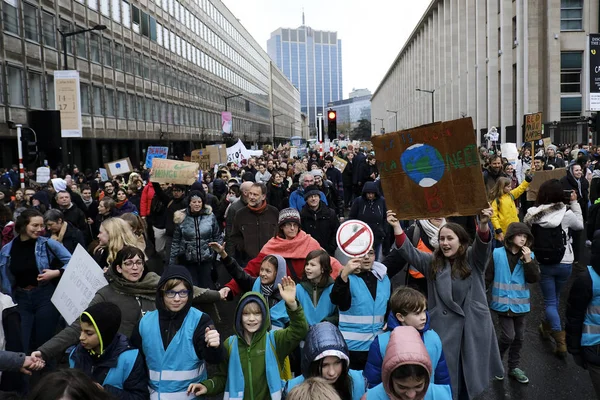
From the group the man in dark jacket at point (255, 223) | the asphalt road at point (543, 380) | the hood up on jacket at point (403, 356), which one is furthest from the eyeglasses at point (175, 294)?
the man in dark jacket at point (255, 223)

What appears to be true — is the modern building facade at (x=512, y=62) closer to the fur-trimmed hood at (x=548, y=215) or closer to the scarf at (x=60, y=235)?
the fur-trimmed hood at (x=548, y=215)

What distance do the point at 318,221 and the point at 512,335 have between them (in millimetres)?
3283

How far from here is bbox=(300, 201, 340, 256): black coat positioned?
26.2ft

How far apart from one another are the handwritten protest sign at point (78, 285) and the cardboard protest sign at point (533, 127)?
13.4 metres

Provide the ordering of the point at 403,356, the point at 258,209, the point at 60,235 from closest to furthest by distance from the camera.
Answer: the point at 403,356 < the point at 60,235 < the point at 258,209

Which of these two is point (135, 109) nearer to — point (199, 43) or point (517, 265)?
point (199, 43)

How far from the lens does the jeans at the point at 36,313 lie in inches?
220

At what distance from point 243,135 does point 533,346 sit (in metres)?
85.8

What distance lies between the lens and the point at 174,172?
1026cm

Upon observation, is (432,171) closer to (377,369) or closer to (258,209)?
(377,369)

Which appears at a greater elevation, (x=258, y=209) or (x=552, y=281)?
(x=258, y=209)

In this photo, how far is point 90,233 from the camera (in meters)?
10.0

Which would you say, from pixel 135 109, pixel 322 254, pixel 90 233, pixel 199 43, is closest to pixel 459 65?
pixel 199 43

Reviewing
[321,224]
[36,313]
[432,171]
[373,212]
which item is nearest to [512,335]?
[432,171]
